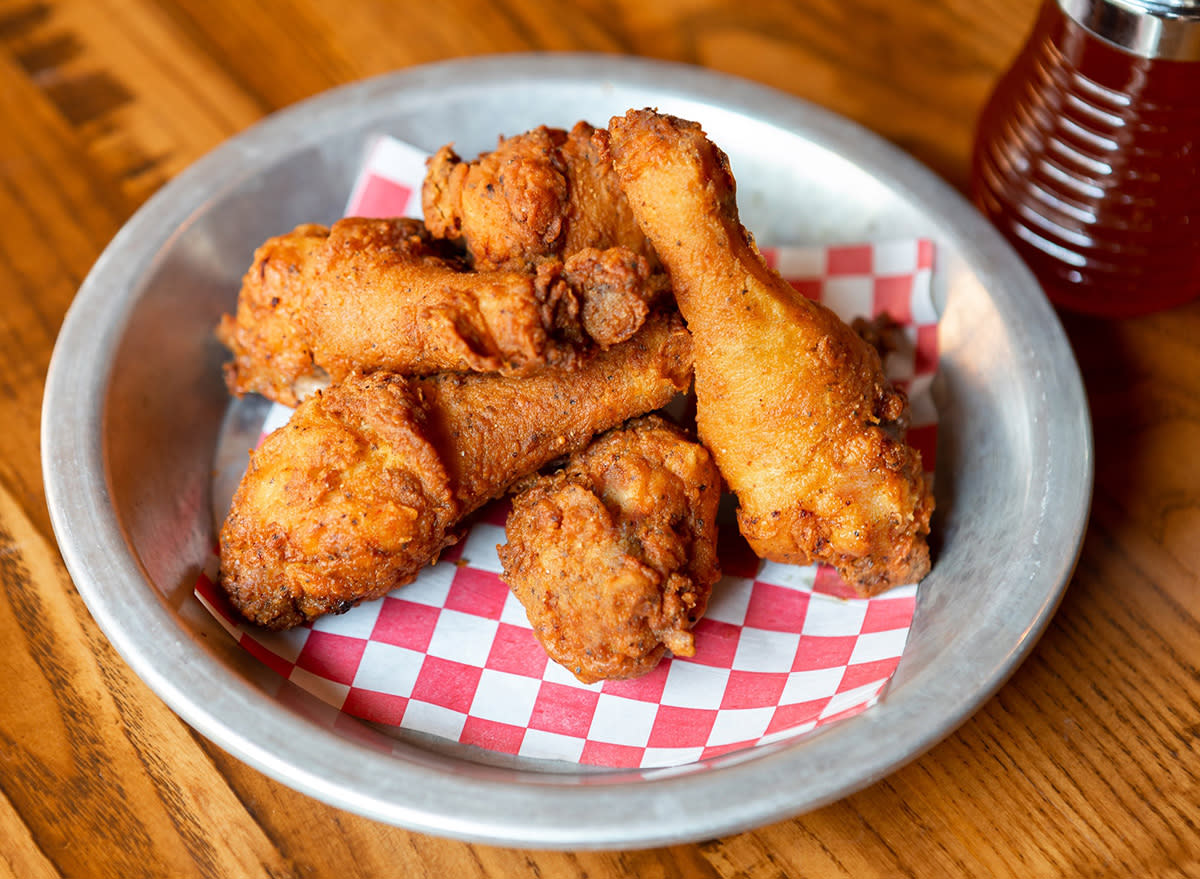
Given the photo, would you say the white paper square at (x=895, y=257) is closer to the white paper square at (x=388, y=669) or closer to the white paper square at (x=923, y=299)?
the white paper square at (x=923, y=299)

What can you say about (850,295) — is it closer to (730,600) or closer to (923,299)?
(923,299)

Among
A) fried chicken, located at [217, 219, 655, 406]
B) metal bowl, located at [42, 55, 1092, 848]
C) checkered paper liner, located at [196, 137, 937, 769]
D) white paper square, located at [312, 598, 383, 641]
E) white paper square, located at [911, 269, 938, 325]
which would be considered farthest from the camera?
white paper square, located at [911, 269, 938, 325]

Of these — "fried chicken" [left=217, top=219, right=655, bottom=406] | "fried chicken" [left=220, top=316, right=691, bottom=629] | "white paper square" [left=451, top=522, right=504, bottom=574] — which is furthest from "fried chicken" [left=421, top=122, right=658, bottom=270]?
"white paper square" [left=451, top=522, right=504, bottom=574]

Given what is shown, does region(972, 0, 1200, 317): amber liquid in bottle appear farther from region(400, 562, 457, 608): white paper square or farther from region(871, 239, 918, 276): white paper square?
region(400, 562, 457, 608): white paper square

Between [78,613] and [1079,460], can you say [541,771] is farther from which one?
[1079,460]

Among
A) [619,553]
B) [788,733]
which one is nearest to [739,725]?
[788,733]
